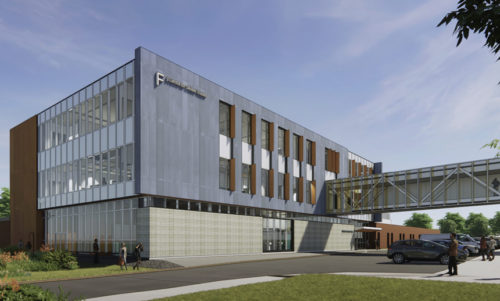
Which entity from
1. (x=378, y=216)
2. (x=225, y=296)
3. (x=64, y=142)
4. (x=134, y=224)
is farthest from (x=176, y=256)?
(x=378, y=216)

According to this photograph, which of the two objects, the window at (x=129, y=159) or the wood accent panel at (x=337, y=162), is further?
the wood accent panel at (x=337, y=162)

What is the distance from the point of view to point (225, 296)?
14539 millimetres

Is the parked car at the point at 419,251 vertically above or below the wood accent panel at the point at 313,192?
below

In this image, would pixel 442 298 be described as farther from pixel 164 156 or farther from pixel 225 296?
pixel 164 156

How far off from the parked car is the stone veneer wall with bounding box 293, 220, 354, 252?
65.9 ft

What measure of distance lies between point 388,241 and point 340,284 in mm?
61638

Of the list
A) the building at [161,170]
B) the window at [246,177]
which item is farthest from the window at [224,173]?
the window at [246,177]

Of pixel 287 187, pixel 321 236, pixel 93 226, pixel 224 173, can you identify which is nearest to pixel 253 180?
pixel 224 173

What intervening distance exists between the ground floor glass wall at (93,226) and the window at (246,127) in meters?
13.3

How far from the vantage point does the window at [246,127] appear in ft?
140

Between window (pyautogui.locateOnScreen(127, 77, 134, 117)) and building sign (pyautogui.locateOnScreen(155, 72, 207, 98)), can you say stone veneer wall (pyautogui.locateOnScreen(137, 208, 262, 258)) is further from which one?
building sign (pyautogui.locateOnScreen(155, 72, 207, 98))

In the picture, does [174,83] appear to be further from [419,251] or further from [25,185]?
[25,185]

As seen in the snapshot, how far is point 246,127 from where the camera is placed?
4331 cm

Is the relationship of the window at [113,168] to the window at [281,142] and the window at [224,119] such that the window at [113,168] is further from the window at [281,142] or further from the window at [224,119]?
the window at [281,142]
